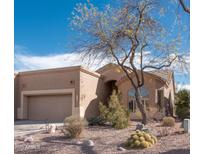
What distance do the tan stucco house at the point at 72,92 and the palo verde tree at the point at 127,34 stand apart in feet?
16.6

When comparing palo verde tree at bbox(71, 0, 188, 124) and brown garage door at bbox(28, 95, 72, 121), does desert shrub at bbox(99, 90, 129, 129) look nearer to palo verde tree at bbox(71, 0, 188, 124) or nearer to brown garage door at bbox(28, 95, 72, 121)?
palo verde tree at bbox(71, 0, 188, 124)

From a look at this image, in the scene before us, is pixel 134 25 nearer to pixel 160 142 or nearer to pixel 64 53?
pixel 64 53

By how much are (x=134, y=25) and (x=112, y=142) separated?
3.66 meters

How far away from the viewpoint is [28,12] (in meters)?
6.70

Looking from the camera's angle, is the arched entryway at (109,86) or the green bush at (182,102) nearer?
the green bush at (182,102)

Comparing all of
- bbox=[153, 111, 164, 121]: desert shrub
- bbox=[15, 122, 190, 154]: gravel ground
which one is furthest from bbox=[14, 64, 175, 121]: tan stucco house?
bbox=[15, 122, 190, 154]: gravel ground

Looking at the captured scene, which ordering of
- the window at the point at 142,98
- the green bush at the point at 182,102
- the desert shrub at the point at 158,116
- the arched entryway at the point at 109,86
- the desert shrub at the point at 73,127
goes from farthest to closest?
the arched entryway at the point at 109,86, the window at the point at 142,98, the green bush at the point at 182,102, the desert shrub at the point at 158,116, the desert shrub at the point at 73,127

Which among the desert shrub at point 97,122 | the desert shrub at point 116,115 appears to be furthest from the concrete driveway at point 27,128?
the desert shrub at point 116,115

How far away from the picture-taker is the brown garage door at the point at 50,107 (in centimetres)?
1494

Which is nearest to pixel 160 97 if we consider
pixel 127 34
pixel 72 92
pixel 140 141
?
pixel 72 92

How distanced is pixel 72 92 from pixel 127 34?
7009mm

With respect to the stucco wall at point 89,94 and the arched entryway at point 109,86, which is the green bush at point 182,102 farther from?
the stucco wall at point 89,94

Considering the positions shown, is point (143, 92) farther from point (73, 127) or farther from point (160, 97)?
point (73, 127)

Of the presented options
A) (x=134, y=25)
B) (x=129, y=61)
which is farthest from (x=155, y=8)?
(x=129, y=61)
